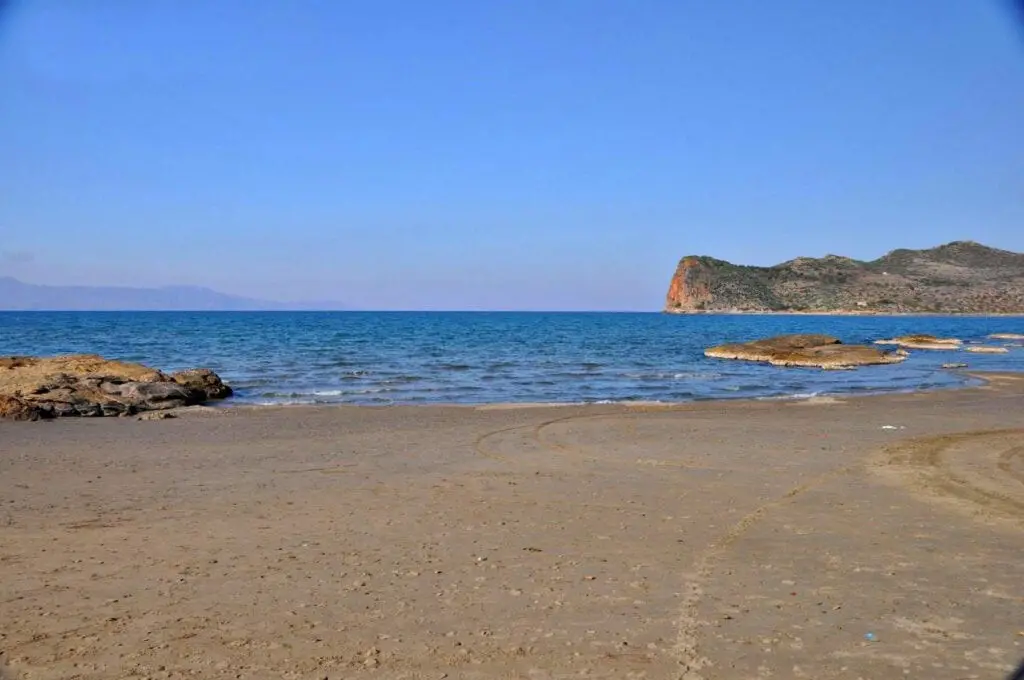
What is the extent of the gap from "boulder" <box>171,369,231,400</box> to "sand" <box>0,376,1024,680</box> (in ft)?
33.3

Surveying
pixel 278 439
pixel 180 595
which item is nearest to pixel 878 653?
pixel 180 595

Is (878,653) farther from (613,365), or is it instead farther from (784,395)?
(613,365)

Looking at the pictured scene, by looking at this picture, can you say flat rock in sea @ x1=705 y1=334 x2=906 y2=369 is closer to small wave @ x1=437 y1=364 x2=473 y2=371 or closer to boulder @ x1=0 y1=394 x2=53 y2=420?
small wave @ x1=437 y1=364 x2=473 y2=371

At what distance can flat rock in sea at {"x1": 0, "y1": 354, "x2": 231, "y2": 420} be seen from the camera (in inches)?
802

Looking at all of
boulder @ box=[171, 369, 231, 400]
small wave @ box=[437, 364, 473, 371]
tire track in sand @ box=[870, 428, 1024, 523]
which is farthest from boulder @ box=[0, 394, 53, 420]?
small wave @ box=[437, 364, 473, 371]

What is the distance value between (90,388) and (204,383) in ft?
13.2

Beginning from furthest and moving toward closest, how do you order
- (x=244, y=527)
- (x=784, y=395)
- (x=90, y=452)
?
(x=784, y=395) < (x=90, y=452) < (x=244, y=527)

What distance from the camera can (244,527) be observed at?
917 centimetres

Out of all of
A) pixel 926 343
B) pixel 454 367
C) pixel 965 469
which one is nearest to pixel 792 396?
pixel 965 469

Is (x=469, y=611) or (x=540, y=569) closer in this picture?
(x=469, y=611)

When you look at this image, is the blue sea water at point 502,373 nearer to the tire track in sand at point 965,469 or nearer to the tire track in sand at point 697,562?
the tire track in sand at point 697,562

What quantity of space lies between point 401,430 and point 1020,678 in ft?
46.0

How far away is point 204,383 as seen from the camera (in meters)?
26.1

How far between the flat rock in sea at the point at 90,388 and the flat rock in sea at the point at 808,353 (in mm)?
29323
